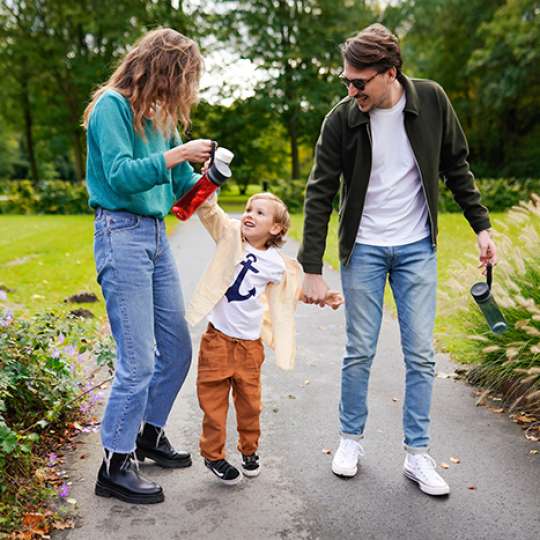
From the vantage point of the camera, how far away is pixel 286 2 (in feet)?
113

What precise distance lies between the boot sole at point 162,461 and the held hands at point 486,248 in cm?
195

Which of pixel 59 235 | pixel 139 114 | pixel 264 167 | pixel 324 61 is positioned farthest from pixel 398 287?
pixel 264 167

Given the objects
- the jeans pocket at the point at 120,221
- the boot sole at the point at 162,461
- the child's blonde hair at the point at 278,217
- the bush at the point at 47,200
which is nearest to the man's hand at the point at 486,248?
the child's blonde hair at the point at 278,217

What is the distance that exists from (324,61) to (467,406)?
3263 cm

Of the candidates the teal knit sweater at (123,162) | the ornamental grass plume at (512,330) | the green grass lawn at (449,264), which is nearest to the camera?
the teal knit sweater at (123,162)

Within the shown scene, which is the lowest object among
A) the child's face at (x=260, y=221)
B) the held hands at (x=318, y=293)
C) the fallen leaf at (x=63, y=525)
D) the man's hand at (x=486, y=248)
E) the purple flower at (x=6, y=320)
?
the fallen leaf at (x=63, y=525)

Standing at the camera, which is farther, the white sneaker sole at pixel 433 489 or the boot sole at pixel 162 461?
the boot sole at pixel 162 461

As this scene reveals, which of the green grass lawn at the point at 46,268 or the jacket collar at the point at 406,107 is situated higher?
the jacket collar at the point at 406,107

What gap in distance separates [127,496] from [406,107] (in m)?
2.30

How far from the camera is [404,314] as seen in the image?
3309 millimetres

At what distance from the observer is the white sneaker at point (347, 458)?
3.38m

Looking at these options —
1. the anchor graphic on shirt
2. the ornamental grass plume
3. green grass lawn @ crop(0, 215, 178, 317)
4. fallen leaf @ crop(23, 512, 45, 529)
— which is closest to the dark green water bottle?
the ornamental grass plume

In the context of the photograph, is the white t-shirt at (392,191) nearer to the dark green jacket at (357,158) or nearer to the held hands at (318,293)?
the dark green jacket at (357,158)

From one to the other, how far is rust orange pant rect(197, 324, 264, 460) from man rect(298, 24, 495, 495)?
1.50 feet
